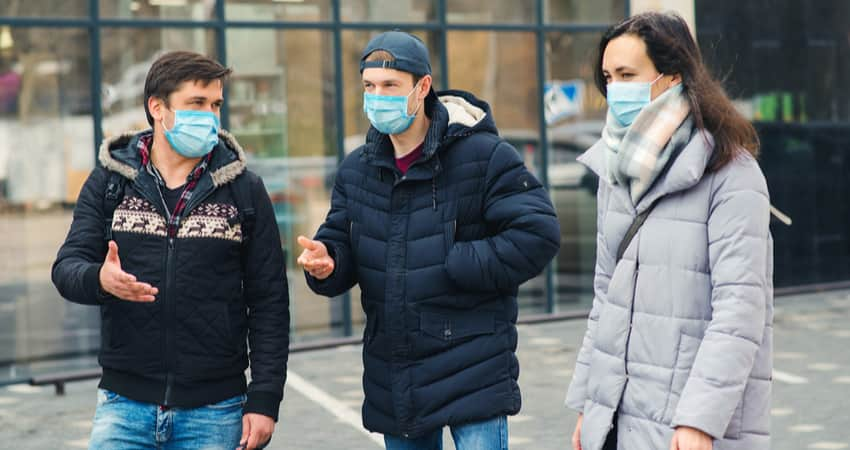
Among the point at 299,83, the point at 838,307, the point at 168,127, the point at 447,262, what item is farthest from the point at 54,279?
the point at 838,307

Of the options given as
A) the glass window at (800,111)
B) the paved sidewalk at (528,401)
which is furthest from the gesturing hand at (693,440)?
the glass window at (800,111)

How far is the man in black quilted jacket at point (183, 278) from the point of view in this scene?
3.86m

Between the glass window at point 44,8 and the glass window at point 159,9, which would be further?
the glass window at point 159,9

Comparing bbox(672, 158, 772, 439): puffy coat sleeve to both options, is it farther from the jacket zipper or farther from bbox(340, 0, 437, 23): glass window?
bbox(340, 0, 437, 23): glass window

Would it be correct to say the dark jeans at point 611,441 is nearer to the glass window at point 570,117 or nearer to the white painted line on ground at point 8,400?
the white painted line on ground at point 8,400

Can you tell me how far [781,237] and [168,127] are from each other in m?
9.99

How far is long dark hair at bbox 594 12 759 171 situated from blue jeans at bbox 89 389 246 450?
5.26 feet

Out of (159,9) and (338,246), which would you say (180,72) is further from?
(159,9)

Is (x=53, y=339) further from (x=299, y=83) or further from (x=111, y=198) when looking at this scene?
(x=111, y=198)

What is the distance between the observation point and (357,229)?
4.10 metres

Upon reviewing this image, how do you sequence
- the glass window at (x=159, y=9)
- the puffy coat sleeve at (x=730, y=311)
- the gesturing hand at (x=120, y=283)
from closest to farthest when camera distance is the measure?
the puffy coat sleeve at (x=730, y=311), the gesturing hand at (x=120, y=283), the glass window at (x=159, y=9)

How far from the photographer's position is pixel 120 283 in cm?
365

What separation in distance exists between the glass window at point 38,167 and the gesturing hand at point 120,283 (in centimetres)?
607

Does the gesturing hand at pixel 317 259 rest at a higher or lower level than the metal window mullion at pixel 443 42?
lower
